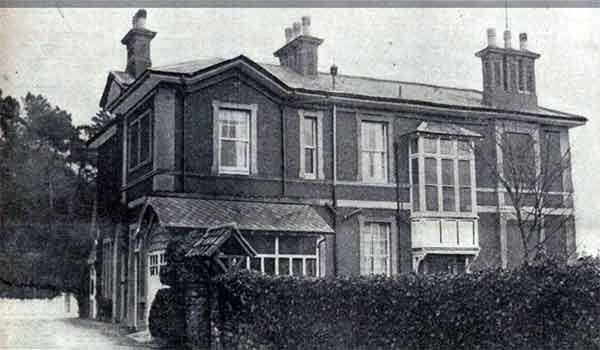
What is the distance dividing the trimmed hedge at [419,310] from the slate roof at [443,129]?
9160 mm

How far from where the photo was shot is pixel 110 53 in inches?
637

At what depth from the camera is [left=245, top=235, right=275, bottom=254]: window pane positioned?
1697 cm

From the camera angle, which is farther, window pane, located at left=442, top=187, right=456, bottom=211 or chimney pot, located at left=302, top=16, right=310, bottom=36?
chimney pot, located at left=302, top=16, right=310, bottom=36

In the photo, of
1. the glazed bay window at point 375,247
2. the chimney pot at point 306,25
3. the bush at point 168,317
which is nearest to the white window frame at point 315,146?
the glazed bay window at point 375,247

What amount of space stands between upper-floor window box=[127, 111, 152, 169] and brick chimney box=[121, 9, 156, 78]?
1.76 m

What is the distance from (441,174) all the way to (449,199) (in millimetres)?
773

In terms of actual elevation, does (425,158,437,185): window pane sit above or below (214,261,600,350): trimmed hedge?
above

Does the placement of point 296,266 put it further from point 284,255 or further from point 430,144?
→ point 430,144

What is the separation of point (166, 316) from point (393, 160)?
8876 millimetres

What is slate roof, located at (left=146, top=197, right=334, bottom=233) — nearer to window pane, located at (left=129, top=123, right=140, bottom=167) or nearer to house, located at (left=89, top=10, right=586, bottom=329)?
house, located at (left=89, top=10, right=586, bottom=329)

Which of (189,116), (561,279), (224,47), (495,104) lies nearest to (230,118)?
(189,116)

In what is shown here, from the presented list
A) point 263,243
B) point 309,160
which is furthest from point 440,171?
point 263,243

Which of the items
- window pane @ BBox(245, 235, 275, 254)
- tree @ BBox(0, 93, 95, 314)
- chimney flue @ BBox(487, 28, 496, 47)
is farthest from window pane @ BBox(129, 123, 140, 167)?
chimney flue @ BBox(487, 28, 496, 47)

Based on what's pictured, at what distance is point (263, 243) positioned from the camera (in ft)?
56.2
